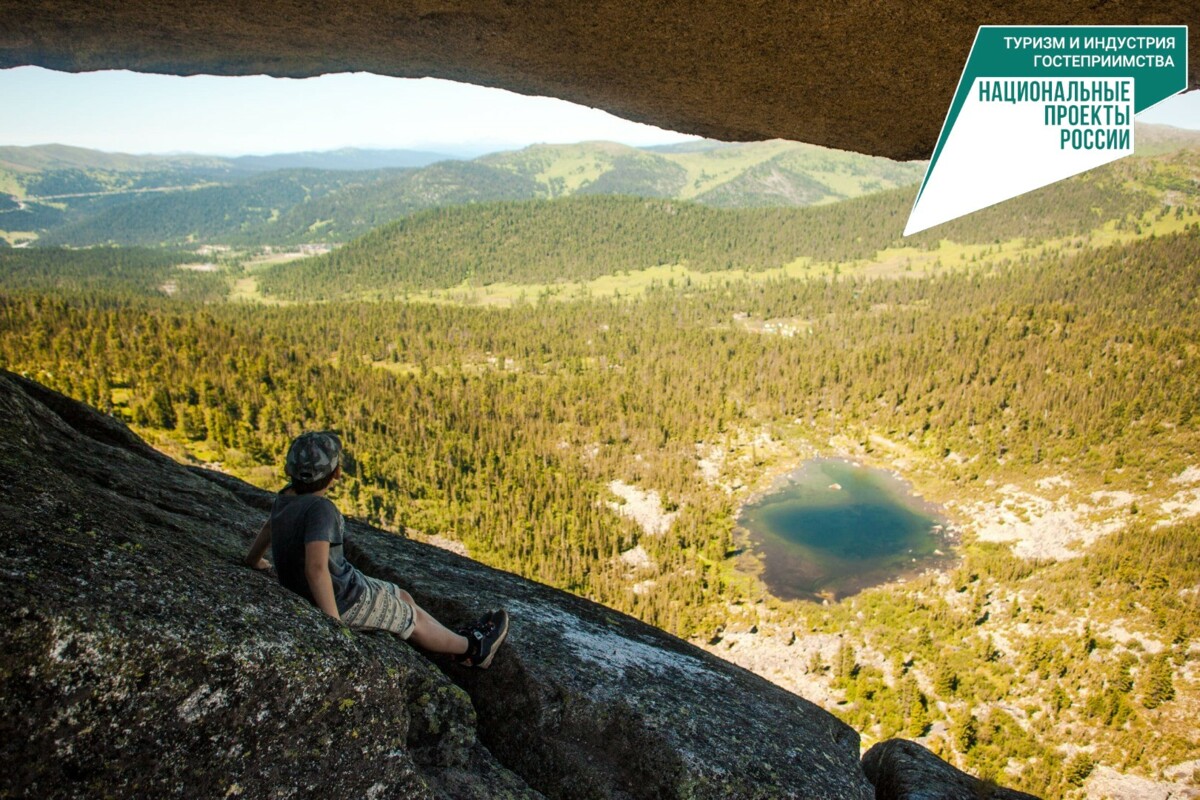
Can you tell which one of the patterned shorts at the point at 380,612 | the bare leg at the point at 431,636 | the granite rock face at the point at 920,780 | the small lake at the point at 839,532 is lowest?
the small lake at the point at 839,532

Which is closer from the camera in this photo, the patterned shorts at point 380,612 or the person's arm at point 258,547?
the patterned shorts at point 380,612

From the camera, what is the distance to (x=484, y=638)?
7.59 meters

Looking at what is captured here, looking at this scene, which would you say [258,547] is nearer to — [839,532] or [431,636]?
[431,636]

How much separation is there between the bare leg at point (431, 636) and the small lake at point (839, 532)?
51623 mm

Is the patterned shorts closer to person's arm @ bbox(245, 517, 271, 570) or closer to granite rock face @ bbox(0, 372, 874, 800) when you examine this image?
granite rock face @ bbox(0, 372, 874, 800)

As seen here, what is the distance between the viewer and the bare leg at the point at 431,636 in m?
7.07

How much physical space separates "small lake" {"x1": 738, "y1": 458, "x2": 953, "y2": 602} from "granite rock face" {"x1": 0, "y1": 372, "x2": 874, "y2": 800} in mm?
49957

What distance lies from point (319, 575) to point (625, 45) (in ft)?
31.6

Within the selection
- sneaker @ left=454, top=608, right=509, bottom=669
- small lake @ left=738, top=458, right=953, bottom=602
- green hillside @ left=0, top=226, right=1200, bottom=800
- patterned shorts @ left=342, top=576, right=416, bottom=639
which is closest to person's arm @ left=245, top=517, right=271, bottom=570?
patterned shorts @ left=342, top=576, right=416, bottom=639

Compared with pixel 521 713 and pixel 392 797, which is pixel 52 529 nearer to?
pixel 392 797

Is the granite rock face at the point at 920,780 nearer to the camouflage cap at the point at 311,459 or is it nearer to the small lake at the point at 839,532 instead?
the camouflage cap at the point at 311,459

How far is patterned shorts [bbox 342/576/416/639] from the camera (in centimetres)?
638

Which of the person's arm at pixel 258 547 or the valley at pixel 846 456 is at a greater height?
the person's arm at pixel 258 547

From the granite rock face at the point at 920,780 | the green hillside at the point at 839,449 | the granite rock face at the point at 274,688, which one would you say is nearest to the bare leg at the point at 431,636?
the granite rock face at the point at 274,688
